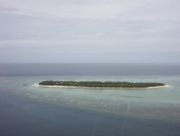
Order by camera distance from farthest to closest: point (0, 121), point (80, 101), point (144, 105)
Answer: point (80, 101), point (144, 105), point (0, 121)

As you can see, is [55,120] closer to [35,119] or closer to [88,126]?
[35,119]

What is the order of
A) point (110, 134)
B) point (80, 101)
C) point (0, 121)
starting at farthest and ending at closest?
point (80, 101)
point (0, 121)
point (110, 134)

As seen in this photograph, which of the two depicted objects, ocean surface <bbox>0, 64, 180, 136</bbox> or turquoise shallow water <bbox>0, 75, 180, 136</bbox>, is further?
turquoise shallow water <bbox>0, 75, 180, 136</bbox>

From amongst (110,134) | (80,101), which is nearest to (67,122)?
(110,134)

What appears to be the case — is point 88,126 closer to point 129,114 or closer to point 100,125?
point 100,125

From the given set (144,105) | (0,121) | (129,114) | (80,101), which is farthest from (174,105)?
(0,121)

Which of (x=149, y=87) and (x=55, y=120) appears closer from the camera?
(x=55, y=120)

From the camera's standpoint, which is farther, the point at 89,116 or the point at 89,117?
the point at 89,116

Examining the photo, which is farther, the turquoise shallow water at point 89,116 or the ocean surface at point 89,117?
the turquoise shallow water at point 89,116

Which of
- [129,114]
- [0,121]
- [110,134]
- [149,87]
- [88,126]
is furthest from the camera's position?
[149,87]
